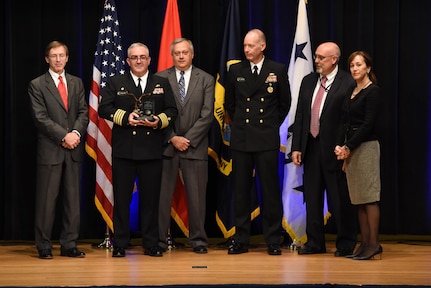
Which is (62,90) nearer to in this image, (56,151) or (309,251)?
(56,151)

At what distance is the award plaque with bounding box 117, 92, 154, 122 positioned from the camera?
653 centimetres

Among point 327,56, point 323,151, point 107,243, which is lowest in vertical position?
point 107,243

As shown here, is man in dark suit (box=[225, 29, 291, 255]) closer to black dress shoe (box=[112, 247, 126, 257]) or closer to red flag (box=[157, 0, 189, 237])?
red flag (box=[157, 0, 189, 237])

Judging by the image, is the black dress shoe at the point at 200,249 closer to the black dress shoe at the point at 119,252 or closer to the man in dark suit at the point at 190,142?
the man in dark suit at the point at 190,142

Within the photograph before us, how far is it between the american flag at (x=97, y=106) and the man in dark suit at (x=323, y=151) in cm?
168

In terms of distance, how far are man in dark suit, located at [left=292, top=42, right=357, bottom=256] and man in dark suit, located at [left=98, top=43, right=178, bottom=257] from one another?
3.55 ft

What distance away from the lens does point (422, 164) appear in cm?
775

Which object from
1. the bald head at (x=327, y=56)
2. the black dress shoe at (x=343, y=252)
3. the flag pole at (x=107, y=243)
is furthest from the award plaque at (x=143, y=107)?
the black dress shoe at (x=343, y=252)

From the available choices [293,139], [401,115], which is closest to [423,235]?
[401,115]

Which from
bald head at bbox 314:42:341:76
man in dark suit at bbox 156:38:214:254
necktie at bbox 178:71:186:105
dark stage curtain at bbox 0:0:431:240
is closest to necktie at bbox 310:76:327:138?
bald head at bbox 314:42:341:76

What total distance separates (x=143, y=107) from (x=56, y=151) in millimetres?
795

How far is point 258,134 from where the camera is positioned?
6699 millimetres

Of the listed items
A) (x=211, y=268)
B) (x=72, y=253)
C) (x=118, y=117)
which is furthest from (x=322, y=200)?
(x=72, y=253)

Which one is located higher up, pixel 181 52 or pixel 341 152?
pixel 181 52
